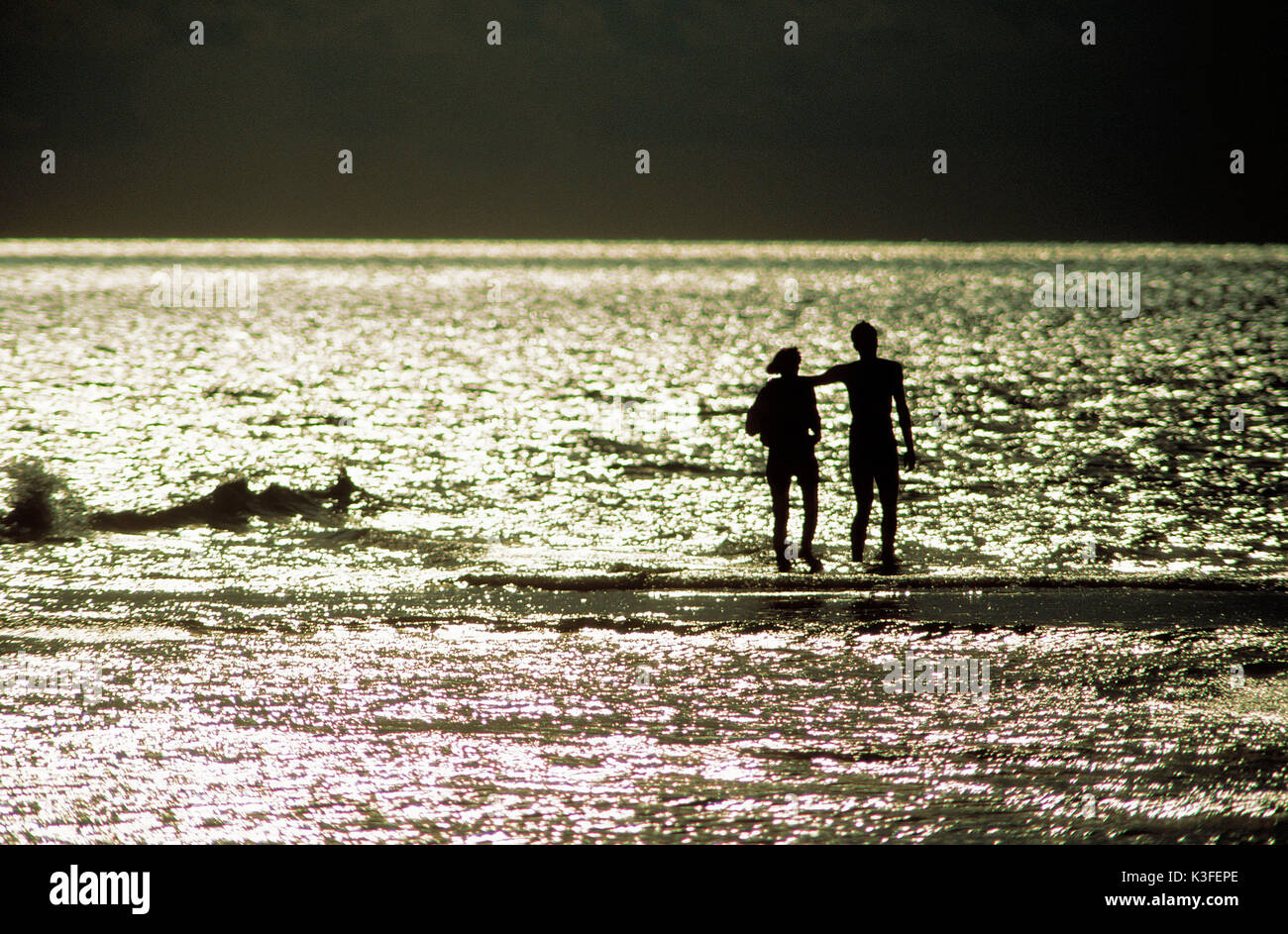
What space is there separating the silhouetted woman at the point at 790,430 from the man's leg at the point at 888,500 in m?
0.57

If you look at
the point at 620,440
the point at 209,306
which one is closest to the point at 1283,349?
the point at 620,440

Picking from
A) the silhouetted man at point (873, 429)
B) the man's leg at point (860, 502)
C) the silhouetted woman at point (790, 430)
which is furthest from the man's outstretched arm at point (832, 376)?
the man's leg at point (860, 502)

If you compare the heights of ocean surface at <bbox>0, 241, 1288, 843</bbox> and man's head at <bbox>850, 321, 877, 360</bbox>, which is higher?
man's head at <bbox>850, 321, 877, 360</bbox>

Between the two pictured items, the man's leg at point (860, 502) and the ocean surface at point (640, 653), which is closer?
the ocean surface at point (640, 653)

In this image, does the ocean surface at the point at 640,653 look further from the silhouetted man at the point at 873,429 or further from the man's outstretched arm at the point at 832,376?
the man's outstretched arm at the point at 832,376

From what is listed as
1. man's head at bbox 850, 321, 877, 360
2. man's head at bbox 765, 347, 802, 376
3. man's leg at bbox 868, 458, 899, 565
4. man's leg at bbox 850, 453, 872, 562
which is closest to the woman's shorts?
man's leg at bbox 850, 453, 872, 562

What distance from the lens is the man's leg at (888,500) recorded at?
36.2 ft

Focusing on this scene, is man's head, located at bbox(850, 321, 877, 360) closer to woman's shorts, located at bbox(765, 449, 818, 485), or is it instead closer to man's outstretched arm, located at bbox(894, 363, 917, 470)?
man's outstretched arm, located at bbox(894, 363, 917, 470)

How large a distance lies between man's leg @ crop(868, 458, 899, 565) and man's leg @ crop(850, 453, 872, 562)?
117 mm

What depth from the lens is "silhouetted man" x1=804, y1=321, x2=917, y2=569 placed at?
1085cm

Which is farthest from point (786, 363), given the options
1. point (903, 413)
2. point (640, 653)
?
point (640, 653)
